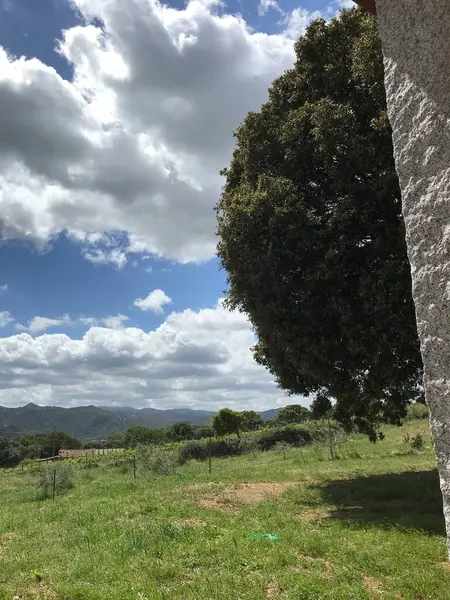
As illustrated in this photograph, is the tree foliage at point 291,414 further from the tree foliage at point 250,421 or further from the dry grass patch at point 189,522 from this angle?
the dry grass patch at point 189,522

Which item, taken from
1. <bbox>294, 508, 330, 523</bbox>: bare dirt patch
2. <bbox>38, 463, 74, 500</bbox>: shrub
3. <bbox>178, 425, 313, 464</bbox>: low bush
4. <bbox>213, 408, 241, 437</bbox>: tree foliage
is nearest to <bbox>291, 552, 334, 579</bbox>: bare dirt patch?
<bbox>294, 508, 330, 523</bbox>: bare dirt patch

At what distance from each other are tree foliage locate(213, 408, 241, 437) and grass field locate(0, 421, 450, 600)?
5588 cm

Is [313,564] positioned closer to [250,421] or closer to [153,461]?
[153,461]

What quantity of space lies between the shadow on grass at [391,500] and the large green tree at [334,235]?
2.16 m

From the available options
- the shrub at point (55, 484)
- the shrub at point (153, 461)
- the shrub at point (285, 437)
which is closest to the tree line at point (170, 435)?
the shrub at point (285, 437)

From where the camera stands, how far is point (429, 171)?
2307 millimetres

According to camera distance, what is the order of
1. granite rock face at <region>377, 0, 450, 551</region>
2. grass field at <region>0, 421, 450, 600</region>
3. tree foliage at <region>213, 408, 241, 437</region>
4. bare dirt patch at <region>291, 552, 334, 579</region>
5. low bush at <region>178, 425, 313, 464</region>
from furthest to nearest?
tree foliage at <region>213, 408, 241, 437</region>, low bush at <region>178, 425, 313, 464</region>, bare dirt patch at <region>291, 552, 334, 579</region>, grass field at <region>0, 421, 450, 600</region>, granite rock face at <region>377, 0, 450, 551</region>

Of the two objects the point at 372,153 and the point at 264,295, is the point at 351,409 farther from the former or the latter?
the point at 372,153

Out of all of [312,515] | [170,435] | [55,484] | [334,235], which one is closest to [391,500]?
[312,515]

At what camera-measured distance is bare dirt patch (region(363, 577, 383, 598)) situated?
5.49 metres

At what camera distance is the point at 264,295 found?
1132 cm

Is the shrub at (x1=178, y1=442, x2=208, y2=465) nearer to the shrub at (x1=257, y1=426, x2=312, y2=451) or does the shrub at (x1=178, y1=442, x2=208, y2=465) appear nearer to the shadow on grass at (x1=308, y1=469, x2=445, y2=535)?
the shrub at (x1=257, y1=426, x2=312, y2=451)

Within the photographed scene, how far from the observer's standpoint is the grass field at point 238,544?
5.88 m

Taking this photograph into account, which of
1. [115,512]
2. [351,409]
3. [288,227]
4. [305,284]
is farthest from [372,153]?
[115,512]
